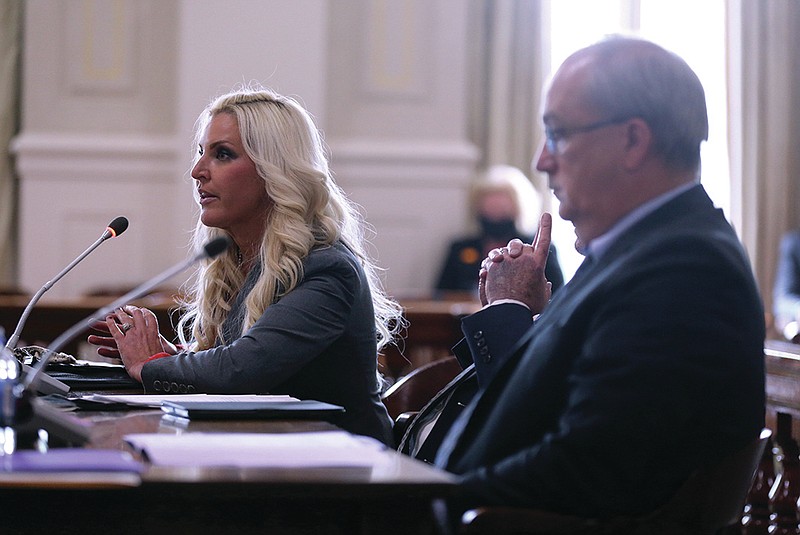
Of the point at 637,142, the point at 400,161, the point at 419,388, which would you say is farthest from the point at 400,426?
the point at 400,161

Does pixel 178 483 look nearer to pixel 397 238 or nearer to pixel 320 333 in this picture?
Result: pixel 320 333

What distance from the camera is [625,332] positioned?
148cm

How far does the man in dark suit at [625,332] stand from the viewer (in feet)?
4.77

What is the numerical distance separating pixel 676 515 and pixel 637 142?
540 millimetres

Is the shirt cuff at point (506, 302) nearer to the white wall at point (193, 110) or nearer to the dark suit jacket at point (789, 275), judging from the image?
the white wall at point (193, 110)

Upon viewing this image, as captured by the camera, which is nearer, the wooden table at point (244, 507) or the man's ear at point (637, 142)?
the wooden table at point (244, 507)

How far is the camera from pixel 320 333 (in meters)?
2.32

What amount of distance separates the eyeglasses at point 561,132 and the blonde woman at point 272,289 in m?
0.76

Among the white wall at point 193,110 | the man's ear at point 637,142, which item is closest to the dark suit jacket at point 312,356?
the man's ear at point 637,142

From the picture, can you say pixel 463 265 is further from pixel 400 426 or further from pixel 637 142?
pixel 637 142

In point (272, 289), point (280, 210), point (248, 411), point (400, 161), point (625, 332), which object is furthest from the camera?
point (400, 161)

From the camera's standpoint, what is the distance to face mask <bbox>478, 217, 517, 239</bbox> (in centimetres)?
655

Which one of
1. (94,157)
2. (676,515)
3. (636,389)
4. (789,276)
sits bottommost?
(789,276)

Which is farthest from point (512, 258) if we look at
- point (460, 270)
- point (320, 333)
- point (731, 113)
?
point (731, 113)
